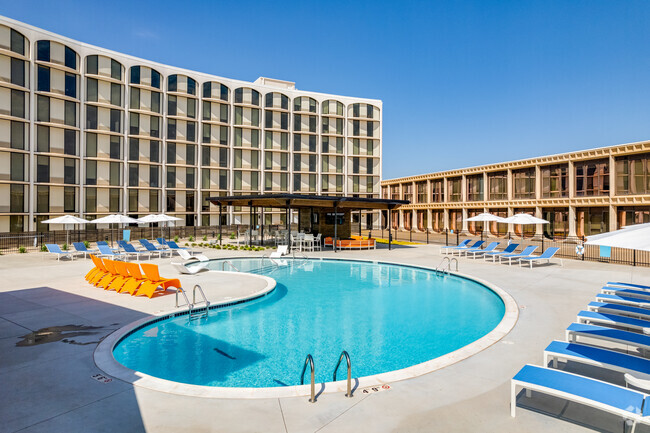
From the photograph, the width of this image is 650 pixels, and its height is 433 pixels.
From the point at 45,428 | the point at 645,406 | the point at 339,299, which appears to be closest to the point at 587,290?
the point at 339,299

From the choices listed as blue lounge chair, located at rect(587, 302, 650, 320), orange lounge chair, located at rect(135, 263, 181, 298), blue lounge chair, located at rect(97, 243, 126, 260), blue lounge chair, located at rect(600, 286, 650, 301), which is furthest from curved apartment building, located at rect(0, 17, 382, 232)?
blue lounge chair, located at rect(600, 286, 650, 301)

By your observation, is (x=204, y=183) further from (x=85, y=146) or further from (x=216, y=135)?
(x=85, y=146)

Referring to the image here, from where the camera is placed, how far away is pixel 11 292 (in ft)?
37.0

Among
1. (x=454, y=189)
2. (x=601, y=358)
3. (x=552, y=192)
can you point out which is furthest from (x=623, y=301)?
(x=454, y=189)

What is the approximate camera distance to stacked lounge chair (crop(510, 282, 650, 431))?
160 inches

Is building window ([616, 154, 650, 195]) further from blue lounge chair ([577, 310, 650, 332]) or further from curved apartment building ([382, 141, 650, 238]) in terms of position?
blue lounge chair ([577, 310, 650, 332])

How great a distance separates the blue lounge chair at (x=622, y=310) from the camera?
7598 millimetres

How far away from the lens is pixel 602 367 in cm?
563

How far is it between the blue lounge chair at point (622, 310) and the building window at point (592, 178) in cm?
2707

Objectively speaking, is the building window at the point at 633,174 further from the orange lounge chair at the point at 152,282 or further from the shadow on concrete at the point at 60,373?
the shadow on concrete at the point at 60,373

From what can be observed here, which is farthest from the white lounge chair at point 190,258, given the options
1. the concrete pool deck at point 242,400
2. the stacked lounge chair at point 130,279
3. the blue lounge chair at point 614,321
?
the blue lounge chair at point 614,321

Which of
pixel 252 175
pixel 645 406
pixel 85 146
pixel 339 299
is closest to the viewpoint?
pixel 645 406

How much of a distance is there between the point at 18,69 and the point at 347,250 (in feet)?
103

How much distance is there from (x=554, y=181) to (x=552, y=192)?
1.00m
